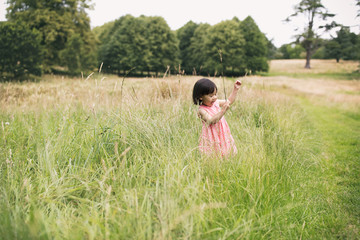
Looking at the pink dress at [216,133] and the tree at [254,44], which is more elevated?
the tree at [254,44]

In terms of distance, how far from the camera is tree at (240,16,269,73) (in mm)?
35991

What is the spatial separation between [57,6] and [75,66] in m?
9.81

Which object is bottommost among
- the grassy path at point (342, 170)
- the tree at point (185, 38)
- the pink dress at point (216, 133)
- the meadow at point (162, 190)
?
the grassy path at point (342, 170)

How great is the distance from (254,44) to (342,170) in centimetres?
3641

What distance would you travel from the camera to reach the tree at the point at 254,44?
118 feet

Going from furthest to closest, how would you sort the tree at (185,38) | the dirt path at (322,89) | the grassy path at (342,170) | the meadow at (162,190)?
the tree at (185,38)
the dirt path at (322,89)
the grassy path at (342,170)
the meadow at (162,190)

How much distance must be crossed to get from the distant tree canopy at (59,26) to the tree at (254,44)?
2368 cm

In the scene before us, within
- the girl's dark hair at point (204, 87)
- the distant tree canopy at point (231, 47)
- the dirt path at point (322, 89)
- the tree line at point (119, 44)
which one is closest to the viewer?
the girl's dark hair at point (204, 87)

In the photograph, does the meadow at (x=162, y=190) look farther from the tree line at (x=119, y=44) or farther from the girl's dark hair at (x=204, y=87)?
the tree line at (x=119, y=44)

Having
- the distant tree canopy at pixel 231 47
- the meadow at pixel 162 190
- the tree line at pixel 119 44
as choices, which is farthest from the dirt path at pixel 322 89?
the distant tree canopy at pixel 231 47

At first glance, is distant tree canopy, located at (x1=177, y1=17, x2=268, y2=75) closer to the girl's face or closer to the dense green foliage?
the dense green foliage

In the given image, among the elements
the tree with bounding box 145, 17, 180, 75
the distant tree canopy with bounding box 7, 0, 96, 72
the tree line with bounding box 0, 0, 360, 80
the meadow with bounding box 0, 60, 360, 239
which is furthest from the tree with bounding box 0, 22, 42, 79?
the meadow with bounding box 0, 60, 360, 239

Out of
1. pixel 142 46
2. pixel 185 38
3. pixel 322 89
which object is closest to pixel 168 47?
pixel 142 46

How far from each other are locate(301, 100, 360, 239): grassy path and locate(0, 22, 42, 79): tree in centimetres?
2213
